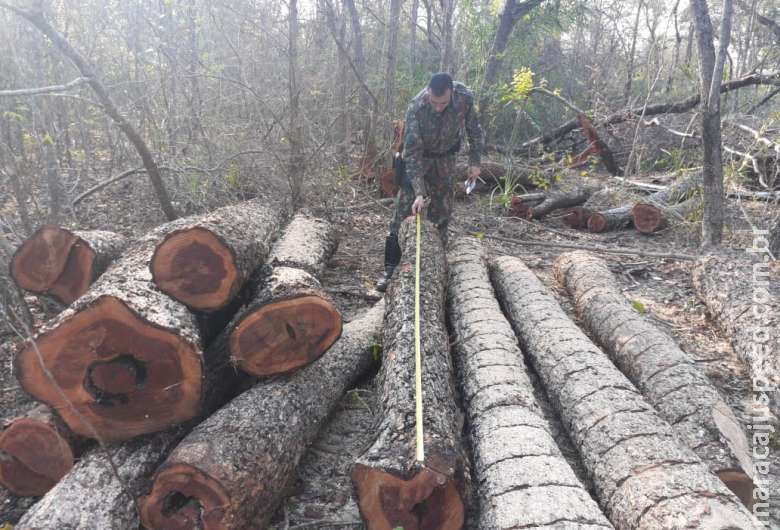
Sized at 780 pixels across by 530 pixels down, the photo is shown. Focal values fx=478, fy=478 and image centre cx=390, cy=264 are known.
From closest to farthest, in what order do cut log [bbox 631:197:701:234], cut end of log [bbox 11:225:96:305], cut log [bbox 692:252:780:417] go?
cut end of log [bbox 11:225:96:305]
cut log [bbox 692:252:780:417]
cut log [bbox 631:197:701:234]

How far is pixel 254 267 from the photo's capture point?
3.19 metres

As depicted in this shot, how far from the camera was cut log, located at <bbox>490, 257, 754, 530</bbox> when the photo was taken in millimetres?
1841

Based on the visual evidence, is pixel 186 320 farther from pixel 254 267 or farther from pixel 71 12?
pixel 71 12

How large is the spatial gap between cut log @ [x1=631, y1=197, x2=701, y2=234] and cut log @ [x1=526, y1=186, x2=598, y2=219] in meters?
1.15

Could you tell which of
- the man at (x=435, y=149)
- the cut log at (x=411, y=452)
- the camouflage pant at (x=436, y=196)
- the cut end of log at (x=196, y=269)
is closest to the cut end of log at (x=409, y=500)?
the cut log at (x=411, y=452)

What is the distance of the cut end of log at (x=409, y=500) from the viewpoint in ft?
6.03

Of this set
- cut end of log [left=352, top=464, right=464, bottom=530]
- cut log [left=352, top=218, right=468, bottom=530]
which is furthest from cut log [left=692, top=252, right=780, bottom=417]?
cut end of log [left=352, top=464, right=464, bottom=530]

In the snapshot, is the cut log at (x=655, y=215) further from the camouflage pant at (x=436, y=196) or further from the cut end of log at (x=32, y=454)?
the cut end of log at (x=32, y=454)

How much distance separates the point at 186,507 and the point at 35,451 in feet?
2.94

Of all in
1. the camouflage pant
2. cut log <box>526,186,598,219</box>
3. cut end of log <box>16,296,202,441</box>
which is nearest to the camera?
A: cut end of log <box>16,296,202,441</box>

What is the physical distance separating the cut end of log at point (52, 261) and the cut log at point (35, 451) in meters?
1.15

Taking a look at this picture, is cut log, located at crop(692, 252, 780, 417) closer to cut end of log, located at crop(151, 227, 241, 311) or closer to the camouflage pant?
the camouflage pant

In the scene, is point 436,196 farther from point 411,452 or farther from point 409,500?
point 409,500

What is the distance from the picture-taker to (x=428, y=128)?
466 centimetres
